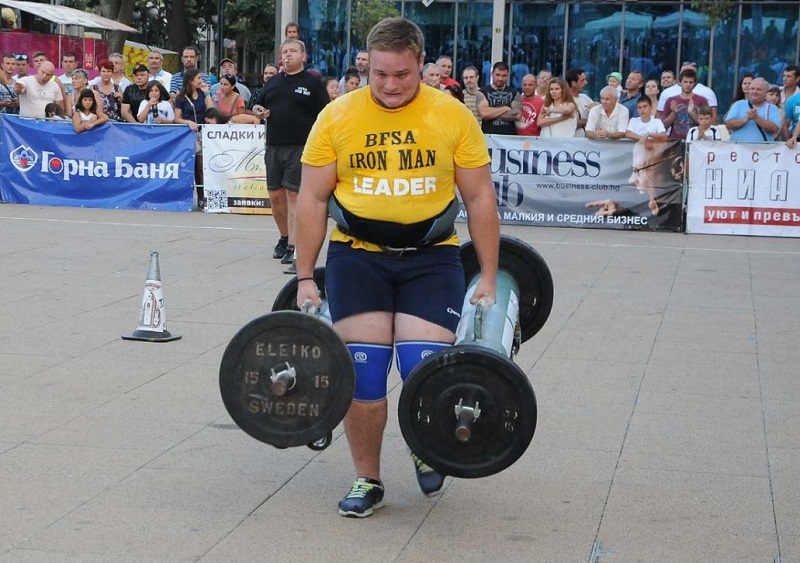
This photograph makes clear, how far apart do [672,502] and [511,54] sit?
27.2 meters

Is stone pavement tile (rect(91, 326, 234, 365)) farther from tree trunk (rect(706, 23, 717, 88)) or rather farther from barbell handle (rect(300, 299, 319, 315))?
tree trunk (rect(706, 23, 717, 88))

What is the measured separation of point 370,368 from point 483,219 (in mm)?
693

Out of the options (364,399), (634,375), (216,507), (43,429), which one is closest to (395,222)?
(364,399)

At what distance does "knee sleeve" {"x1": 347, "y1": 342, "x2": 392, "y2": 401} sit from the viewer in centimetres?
473

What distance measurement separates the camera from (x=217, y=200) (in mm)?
15977

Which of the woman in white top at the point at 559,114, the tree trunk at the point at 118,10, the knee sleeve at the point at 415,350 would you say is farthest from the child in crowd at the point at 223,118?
the tree trunk at the point at 118,10

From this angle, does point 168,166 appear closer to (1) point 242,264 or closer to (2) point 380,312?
(1) point 242,264

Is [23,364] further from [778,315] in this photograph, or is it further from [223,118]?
[223,118]

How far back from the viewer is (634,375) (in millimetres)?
7414

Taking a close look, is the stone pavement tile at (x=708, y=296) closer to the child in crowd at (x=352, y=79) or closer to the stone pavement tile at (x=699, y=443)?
the stone pavement tile at (x=699, y=443)

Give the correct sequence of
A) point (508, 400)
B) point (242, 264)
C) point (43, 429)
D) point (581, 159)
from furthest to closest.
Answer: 1. point (581, 159)
2. point (242, 264)
3. point (43, 429)
4. point (508, 400)

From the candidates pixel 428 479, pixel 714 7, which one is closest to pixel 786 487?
pixel 428 479

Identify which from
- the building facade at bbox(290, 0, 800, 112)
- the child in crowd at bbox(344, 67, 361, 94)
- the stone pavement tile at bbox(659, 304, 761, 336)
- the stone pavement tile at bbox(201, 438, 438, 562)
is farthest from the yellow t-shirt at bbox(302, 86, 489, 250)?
the building facade at bbox(290, 0, 800, 112)

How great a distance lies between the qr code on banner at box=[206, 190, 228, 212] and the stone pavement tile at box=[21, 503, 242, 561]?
36.9 ft
